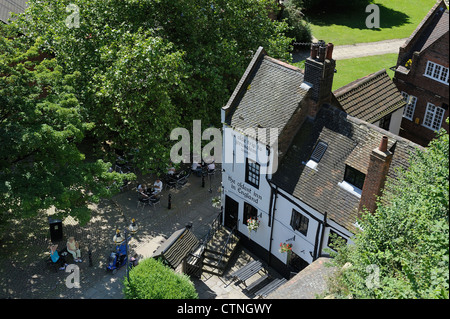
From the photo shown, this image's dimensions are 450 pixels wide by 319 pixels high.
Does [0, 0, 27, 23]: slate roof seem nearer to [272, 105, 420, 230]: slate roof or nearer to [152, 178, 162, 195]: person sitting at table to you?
[152, 178, 162, 195]: person sitting at table

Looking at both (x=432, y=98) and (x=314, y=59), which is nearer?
(x=314, y=59)

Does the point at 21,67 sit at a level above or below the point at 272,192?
above

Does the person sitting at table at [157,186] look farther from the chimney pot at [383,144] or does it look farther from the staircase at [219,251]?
the chimney pot at [383,144]

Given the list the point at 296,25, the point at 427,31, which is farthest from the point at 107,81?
the point at 296,25

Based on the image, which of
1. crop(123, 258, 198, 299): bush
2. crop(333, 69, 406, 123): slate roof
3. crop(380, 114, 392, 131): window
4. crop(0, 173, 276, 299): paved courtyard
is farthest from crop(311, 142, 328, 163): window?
crop(123, 258, 198, 299): bush

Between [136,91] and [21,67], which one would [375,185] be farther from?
[21,67]

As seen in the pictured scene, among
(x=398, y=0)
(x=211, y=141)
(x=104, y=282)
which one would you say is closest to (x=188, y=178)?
(x=211, y=141)
